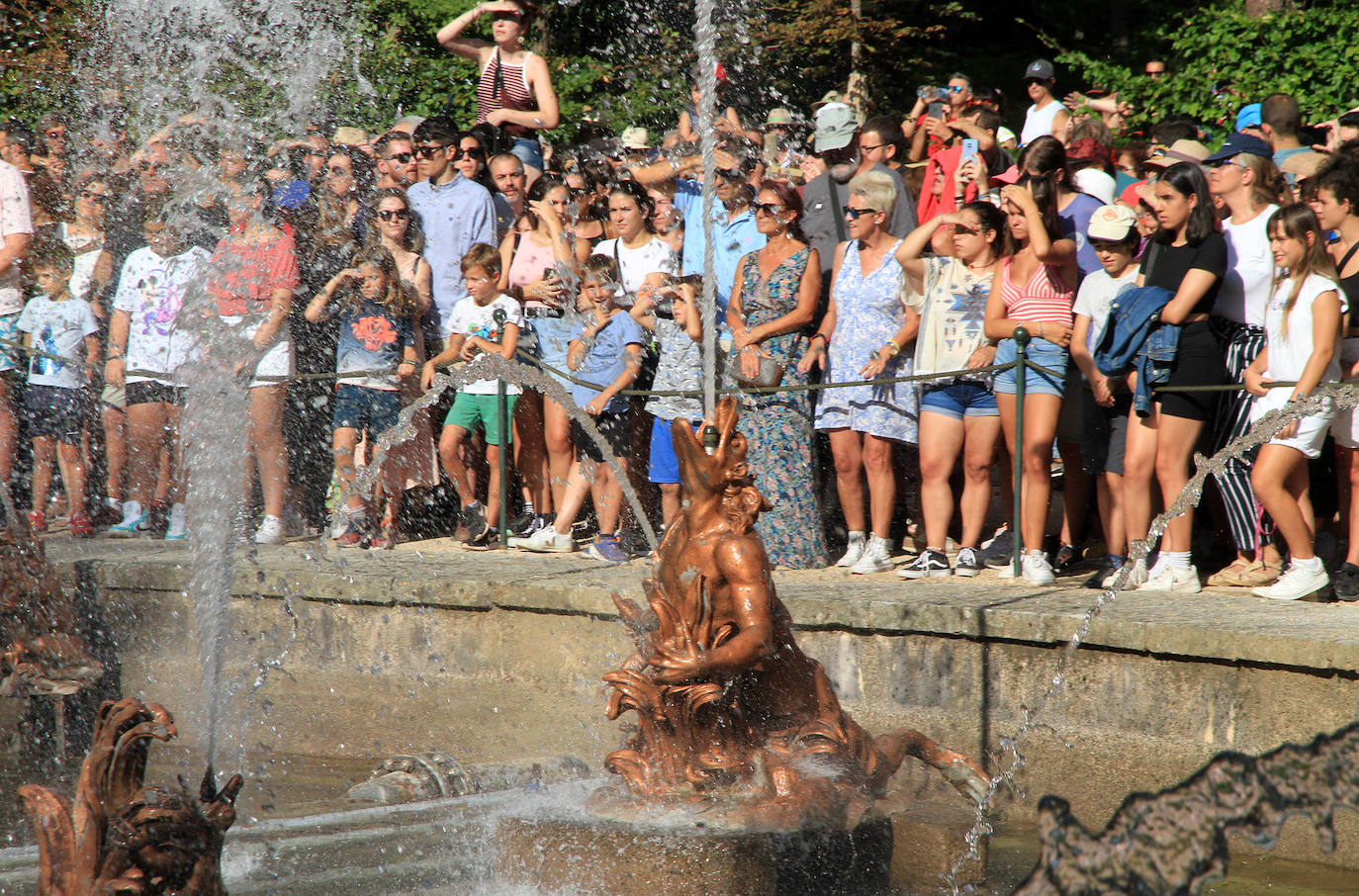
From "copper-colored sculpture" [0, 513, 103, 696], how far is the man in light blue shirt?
2335mm

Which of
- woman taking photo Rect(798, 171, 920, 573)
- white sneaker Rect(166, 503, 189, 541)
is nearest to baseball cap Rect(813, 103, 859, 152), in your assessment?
woman taking photo Rect(798, 171, 920, 573)

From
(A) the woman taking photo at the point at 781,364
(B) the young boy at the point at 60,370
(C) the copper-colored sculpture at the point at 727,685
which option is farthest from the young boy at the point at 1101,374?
(B) the young boy at the point at 60,370

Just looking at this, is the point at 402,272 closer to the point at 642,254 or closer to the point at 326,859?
the point at 642,254

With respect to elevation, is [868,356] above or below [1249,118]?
below

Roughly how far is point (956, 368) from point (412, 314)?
2801 millimetres

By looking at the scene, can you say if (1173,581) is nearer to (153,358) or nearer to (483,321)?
(483,321)

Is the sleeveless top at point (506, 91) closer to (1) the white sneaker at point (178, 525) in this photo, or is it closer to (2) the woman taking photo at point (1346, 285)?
(1) the white sneaker at point (178, 525)

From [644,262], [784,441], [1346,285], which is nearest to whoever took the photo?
[1346,285]

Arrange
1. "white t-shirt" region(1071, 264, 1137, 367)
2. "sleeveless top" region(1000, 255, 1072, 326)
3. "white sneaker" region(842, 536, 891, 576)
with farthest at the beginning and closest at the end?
"white sneaker" region(842, 536, 891, 576)
"sleeveless top" region(1000, 255, 1072, 326)
"white t-shirt" region(1071, 264, 1137, 367)

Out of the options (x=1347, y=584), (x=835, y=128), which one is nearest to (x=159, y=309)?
(x=835, y=128)

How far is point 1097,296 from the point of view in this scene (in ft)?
19.3

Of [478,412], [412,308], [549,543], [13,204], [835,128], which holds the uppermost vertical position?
[835,128]

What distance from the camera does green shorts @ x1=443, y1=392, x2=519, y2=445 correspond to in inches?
281

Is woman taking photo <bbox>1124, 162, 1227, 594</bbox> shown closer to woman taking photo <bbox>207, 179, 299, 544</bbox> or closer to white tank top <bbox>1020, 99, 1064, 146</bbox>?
white tank top <bbox>1020, 99, 1064, 146</bbox>
